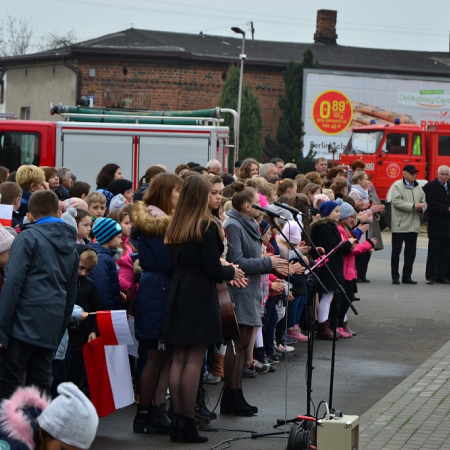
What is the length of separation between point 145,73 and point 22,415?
145 ft

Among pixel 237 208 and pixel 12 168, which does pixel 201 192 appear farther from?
pixel 12 168

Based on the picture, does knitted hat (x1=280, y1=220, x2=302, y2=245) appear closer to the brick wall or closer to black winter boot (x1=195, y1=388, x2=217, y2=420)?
black winter boot (x1=195, y1=388, x2=217, y2=420)

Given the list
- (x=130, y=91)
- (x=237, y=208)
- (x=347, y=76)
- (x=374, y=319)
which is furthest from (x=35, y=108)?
(x=237, y=208)

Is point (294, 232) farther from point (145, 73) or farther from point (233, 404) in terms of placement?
point (145, 73)

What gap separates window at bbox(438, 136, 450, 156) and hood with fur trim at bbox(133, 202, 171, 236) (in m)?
26.8

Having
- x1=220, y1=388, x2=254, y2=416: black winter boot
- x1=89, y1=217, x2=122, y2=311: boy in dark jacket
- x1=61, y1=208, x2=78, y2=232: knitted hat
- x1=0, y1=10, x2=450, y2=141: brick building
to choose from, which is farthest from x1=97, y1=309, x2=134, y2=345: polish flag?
x1=0, y1=10, x2=450, y2=141: brick building

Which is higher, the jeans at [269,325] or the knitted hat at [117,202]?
the knitted hat at [117,202]

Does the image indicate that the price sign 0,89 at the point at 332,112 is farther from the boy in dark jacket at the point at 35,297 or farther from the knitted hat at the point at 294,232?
the boy in dark jacket at the point at 35,297

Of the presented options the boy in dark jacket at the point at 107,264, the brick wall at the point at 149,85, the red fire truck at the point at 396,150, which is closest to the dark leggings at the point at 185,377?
the boy in dark jacket at the point at 107,264

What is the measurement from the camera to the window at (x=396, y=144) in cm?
3309

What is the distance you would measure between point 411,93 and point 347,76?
2952mm

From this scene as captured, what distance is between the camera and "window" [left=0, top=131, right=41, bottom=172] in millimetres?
19969

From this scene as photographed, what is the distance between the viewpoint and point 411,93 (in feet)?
147

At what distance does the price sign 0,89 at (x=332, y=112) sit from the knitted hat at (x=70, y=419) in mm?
41332
